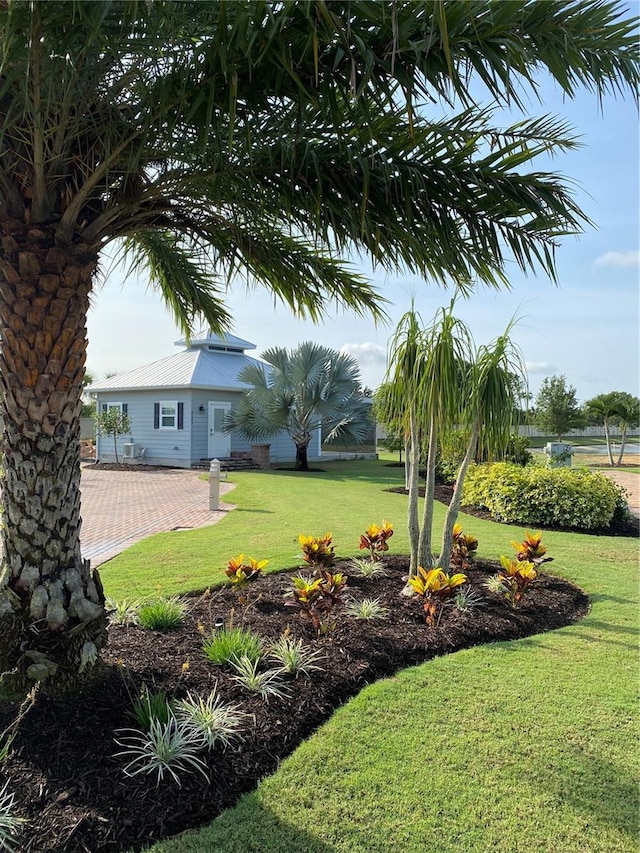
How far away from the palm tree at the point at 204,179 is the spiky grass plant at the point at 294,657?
1293 millimetres

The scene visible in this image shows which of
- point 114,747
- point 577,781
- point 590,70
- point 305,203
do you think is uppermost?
point 590,70

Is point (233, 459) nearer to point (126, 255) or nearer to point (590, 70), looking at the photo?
point (126, 255)

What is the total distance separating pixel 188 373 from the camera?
77.3 feet

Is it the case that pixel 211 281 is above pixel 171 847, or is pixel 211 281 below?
above

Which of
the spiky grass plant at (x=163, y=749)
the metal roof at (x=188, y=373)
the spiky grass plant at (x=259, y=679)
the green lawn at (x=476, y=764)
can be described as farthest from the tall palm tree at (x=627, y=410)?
the spiky grass plant at (x=163, y=749)

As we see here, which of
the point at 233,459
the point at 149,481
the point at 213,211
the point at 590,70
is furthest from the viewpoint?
the point at 233,459

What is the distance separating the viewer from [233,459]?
77.5ft

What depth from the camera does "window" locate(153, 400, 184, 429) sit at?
2309cm

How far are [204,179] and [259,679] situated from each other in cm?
329

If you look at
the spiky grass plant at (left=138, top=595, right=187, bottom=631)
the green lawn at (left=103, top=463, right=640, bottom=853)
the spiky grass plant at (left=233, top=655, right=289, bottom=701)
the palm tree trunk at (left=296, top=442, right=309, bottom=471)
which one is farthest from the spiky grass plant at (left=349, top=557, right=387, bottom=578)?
the palm tree trunk at (left=296, top=442, right=309, bottom=471)

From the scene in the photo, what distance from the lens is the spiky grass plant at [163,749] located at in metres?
2.95

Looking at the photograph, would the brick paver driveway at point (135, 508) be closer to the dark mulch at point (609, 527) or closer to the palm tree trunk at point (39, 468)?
the palm tree trunk at point (39, 468)

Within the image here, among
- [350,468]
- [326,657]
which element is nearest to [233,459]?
[350,468]

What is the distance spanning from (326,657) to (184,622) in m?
A: 1.44
